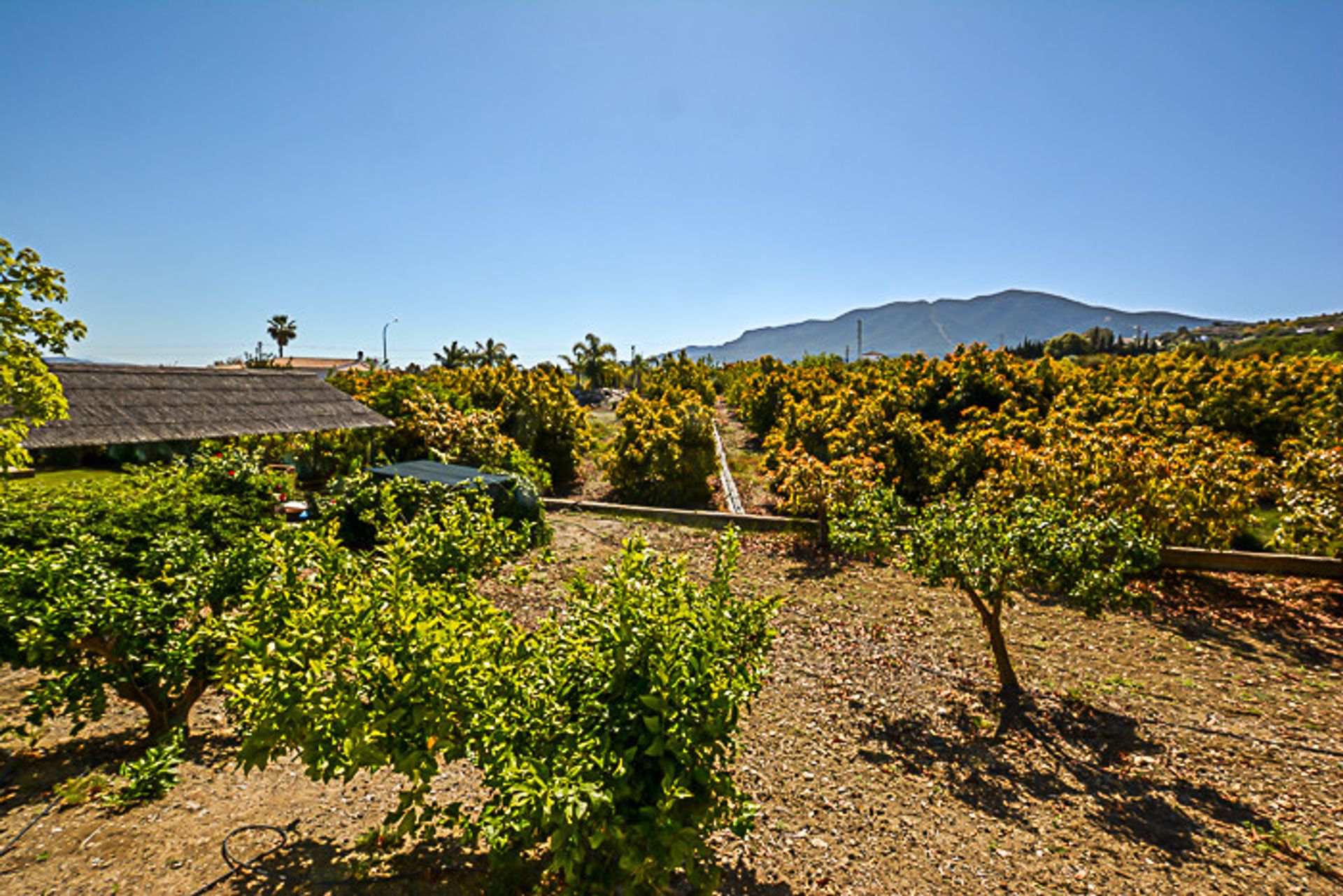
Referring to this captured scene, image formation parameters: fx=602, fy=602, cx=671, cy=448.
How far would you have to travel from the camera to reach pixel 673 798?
2600 millimetres

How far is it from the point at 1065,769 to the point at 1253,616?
566 centimetres

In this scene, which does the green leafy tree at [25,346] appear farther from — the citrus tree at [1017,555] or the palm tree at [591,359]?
the palm tree at [591,359]

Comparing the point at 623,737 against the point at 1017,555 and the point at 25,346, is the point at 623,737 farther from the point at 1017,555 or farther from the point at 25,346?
the point at 25,346

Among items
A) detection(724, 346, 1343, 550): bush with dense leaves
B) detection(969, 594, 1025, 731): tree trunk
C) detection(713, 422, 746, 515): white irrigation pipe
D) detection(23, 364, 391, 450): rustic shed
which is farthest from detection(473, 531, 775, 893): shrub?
detection(23, 364, 391, 450): rustic shed

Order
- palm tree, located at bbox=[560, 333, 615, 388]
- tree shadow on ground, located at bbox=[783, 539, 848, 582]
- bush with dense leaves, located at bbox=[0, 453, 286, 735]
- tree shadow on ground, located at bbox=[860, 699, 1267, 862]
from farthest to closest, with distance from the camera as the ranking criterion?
palm tree, located at bbox=[560, 333, 615, 388]
tree shadow on ground, located at bbox=[783, 539, 848, 582]
tree shadow on ground, located at bbox=[860, 699, 1267, 862]
bush with dense leaves, located at bbox=[0, 453, 286, 735]

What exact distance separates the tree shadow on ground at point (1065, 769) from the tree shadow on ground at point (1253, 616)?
10.6 feet

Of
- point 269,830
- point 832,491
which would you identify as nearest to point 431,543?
point 269,830

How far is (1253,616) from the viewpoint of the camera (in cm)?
832

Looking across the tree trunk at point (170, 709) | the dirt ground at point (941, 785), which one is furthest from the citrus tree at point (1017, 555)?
the tree trunk at point (170, 709)

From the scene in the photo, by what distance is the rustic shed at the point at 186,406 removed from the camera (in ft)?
36.8

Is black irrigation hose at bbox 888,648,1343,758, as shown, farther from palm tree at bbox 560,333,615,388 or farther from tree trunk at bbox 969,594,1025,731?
palm tree at bbox 560,333,615,388

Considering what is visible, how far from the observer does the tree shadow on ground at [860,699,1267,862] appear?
14.9ft

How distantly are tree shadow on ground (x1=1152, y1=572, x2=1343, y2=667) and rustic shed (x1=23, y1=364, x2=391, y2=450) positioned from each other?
16.8m

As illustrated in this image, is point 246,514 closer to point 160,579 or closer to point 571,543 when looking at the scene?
point 160,579
